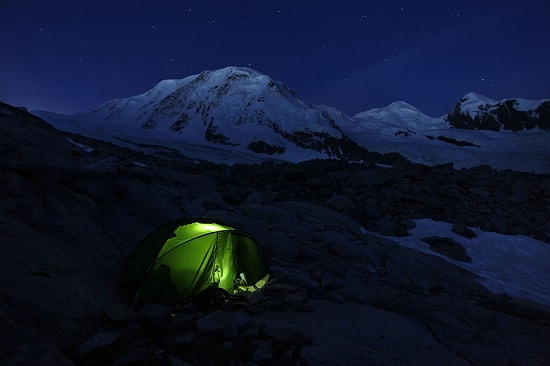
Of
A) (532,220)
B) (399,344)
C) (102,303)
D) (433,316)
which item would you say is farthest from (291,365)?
(532,220)

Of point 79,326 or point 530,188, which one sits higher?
point 530,188

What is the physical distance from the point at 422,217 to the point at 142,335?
45.4ft

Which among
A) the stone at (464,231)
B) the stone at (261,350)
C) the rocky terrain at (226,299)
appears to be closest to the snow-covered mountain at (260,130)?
the rocky terrain at (226,299)

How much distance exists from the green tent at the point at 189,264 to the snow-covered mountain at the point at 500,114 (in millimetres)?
178437

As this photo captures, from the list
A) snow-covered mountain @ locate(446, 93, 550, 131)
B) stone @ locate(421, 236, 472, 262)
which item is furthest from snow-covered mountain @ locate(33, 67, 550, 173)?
stone @ locate(421, 236, 472, 262)

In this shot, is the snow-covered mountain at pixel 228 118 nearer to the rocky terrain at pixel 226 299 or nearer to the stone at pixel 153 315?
the rocky terrain at pixel 226 299

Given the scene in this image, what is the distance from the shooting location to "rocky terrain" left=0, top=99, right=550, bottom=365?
402 cm

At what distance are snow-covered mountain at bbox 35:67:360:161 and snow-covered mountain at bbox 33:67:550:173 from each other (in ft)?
0.92

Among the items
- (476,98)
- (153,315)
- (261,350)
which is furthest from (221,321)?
(476,98)

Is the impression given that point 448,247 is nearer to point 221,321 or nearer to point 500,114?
point 221,321

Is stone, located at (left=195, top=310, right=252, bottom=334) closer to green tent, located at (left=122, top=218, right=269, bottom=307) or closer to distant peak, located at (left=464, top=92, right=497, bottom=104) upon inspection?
green tent, located at (left=122, top=218, right=269, bottom=307)

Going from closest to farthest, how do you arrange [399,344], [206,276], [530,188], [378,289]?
[399,344]
[206,276]
[378,289]
[530,188]

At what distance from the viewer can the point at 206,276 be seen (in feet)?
19.4

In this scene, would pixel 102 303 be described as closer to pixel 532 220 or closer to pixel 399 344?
pixel 399 344
